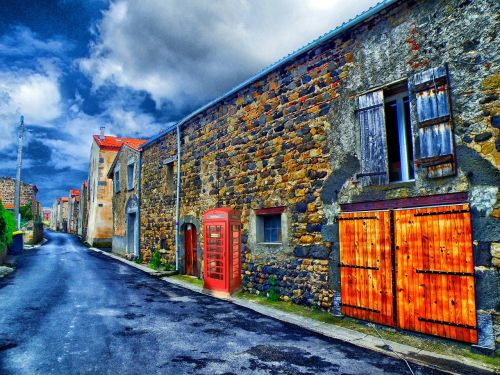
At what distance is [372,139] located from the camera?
598cm

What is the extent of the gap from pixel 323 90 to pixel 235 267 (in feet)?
→ 16.4

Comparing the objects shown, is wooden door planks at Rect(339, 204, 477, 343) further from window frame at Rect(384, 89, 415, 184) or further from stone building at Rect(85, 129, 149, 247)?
stone building at Rect(85, 129, 149, 247)

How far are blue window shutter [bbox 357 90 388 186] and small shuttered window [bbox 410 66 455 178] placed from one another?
2.08 feet

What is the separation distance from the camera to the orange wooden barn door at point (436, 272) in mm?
4621

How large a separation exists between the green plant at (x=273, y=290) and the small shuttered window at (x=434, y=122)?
168 inches

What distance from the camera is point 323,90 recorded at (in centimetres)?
698

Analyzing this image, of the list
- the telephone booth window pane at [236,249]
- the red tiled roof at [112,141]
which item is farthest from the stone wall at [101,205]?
the telephone booth window pane at [236,249]

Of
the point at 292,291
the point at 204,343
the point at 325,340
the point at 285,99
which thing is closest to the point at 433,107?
the point at 285,99

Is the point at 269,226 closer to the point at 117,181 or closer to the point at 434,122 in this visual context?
the point at 434,122

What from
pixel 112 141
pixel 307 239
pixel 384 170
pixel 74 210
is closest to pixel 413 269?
pixel 384 170

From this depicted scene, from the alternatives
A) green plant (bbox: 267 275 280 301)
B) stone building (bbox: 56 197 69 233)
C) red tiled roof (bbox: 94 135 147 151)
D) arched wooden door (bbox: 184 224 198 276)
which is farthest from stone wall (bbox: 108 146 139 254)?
stone building (bbox: 56 197 69 233)

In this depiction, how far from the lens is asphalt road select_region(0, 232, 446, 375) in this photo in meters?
4.03

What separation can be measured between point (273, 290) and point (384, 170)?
387cm

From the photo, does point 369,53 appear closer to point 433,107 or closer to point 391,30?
point 391,30
